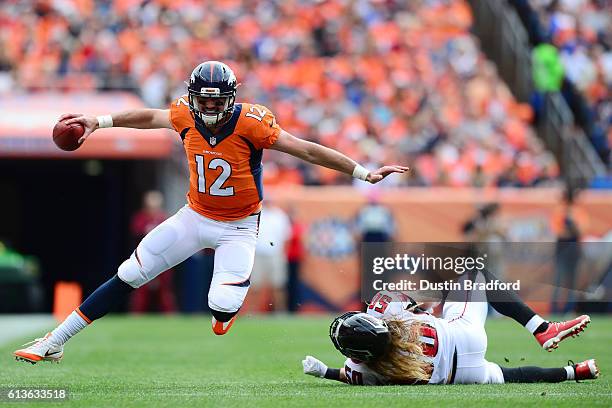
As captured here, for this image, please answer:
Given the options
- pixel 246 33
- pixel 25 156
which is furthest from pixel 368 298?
pixel 246 33

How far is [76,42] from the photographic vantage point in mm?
18328

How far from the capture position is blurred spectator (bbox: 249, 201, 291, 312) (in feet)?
51.2

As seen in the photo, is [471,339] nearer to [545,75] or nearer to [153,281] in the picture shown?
[153,281]

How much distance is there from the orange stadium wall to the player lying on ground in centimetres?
912

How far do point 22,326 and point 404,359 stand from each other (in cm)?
780

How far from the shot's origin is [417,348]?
647cm

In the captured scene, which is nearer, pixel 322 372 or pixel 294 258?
pixel 322 372

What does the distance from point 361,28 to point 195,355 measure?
1113 centimetres

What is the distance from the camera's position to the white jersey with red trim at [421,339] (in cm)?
655

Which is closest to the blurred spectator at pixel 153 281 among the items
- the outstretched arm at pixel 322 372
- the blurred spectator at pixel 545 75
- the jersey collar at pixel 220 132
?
the blurred spectator at pixel 545 75

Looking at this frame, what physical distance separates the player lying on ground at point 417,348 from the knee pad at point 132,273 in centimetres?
118

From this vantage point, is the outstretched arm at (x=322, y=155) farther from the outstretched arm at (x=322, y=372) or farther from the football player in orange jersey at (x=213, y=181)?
the outstretched arm at (x=322, y=372)

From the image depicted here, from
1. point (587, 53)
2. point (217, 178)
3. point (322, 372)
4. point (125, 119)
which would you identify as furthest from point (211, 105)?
point (587, 53)

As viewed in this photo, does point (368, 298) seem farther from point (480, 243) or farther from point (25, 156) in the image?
point (25, 156)
